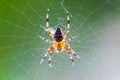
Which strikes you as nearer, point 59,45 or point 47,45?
point 59,45

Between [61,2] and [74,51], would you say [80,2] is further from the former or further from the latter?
[74,51]

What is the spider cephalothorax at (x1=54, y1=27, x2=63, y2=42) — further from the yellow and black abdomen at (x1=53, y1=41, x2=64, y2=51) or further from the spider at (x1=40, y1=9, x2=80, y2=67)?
the yellow and black abdomen at (x1=53, y1=41, x2=64, y2=51)

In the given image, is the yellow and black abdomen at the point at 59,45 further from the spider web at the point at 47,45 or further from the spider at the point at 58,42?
Result: the spider web at the point at 47,45

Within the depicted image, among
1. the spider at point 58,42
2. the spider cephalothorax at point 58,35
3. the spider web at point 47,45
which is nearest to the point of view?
the spider cephalothorax at point 58,35

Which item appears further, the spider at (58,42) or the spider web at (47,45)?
the spider web at (47,45)

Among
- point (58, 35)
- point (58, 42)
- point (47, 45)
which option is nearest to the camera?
point (58, 35)

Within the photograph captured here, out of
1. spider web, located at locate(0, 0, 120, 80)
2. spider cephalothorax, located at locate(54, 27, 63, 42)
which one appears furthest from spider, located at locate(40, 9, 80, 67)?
spider web, located at locate(0, 0, 120, 80)

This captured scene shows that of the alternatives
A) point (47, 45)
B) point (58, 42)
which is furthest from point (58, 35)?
point (47, 45)

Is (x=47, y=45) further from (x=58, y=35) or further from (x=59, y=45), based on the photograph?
(x=58, y=35)

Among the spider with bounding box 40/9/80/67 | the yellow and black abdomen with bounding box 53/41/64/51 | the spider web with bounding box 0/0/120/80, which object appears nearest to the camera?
the spider with bounding box 40/9/80/67

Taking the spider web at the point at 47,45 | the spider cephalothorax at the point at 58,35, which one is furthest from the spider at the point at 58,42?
the spider web at the point at 47,45
